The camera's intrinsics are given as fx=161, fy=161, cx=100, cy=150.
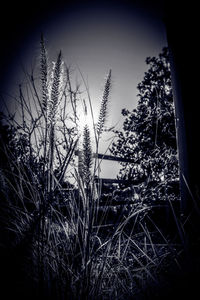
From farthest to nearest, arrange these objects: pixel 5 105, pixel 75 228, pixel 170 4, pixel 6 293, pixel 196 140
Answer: pixel 170 4 → pixel 196 140 → pixel 5 105 → pixel 75 228 → pixel 6 293

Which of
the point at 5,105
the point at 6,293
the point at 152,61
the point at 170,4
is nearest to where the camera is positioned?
the point at 6,293

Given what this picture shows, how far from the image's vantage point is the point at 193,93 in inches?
43.5

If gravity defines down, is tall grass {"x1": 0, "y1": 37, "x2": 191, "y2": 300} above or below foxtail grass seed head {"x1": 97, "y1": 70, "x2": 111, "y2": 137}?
below

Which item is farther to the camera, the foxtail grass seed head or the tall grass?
the foxtail grass seed head

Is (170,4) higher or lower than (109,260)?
higher

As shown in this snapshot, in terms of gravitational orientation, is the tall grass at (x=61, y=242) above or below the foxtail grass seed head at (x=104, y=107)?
below

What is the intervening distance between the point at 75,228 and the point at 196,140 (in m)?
0.94

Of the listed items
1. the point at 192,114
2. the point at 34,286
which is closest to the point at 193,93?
the point at 192,114

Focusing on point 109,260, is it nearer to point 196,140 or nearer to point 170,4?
point 196,140

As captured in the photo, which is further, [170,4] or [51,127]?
[170,4]

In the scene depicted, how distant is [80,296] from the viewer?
2.05 ft

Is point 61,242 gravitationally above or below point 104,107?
below

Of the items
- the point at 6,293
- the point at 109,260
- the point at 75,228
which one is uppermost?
the point at 75,228

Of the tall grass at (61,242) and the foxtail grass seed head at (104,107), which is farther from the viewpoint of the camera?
the foxtail grass seed head at (104,107)
